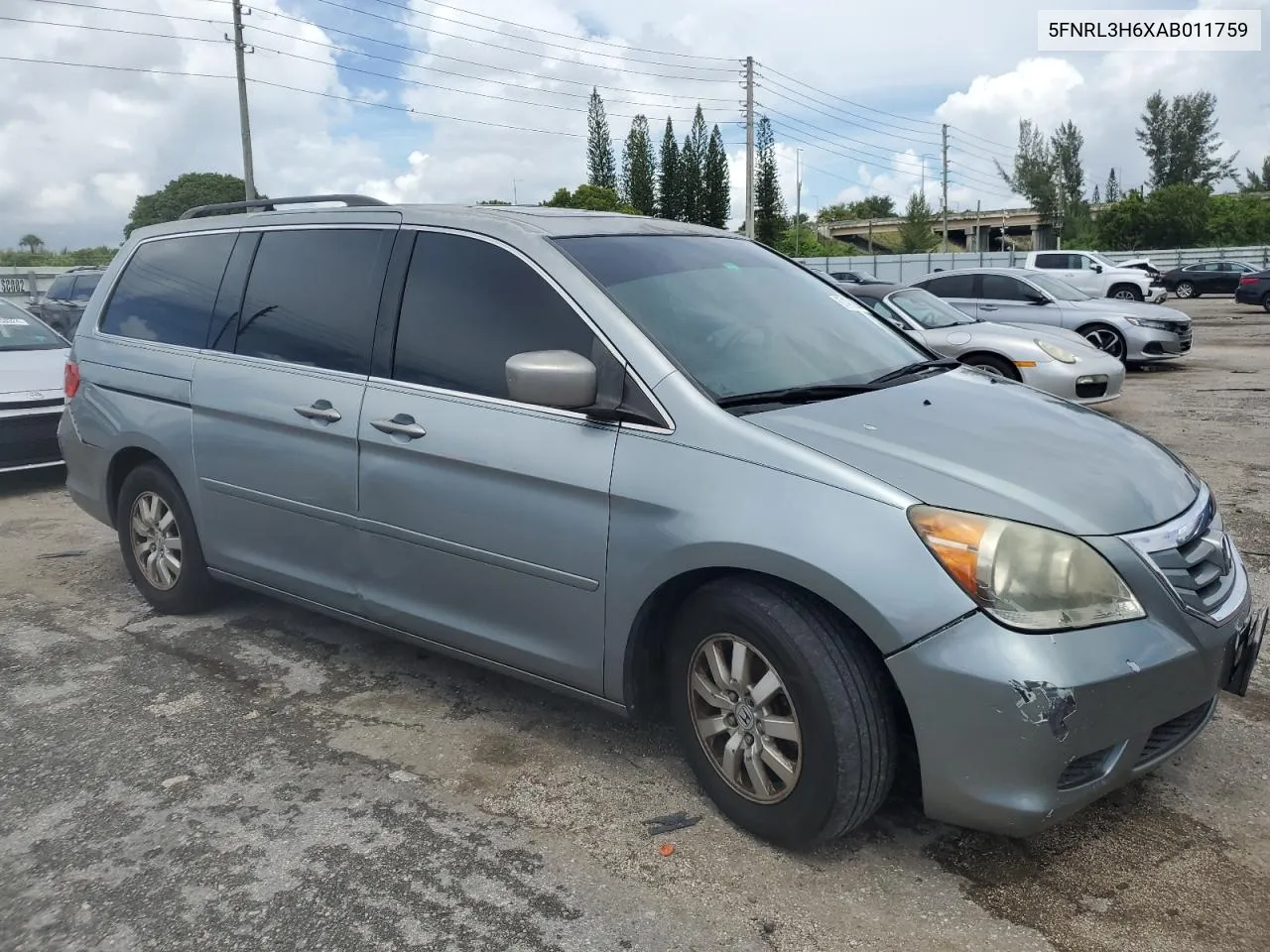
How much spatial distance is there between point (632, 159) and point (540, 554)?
91.0 m

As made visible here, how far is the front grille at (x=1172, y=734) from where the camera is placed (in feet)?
8.71

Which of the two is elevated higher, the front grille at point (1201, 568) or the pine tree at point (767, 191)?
the pine tree at point (767, 191)

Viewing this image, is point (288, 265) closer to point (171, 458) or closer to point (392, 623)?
point (171, 458)

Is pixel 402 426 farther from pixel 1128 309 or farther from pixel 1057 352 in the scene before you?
pixel 1128 309

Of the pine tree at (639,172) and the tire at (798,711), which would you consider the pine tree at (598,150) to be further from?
the tire at (798,711)

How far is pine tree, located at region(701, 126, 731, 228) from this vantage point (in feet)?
289

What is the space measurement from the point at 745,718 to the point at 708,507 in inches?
23.0

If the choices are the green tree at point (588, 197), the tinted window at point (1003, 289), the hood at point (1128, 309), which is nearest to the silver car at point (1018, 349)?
the tinted window at point (1003, 289)

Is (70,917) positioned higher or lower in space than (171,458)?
lower

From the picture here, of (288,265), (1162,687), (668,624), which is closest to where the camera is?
(1162,687)

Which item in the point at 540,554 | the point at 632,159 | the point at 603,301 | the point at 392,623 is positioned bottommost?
the point at 392,623

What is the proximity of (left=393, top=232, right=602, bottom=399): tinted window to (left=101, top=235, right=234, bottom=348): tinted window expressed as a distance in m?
1.32

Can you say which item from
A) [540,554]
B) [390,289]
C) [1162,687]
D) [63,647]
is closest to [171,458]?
[63,647]

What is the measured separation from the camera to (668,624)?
10.2 ft
